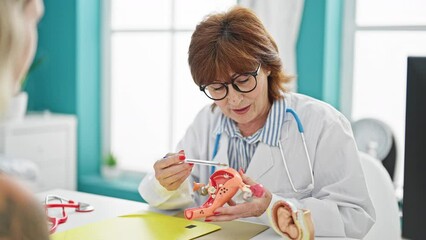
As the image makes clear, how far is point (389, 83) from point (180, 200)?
1748 mm

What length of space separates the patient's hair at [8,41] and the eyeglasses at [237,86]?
113cm

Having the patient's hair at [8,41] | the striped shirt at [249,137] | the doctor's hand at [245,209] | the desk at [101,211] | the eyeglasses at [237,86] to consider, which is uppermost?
the patient's hair at [8,41]

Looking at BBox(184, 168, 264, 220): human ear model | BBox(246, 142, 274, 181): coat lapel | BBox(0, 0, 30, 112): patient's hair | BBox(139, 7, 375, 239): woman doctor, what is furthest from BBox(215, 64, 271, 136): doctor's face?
BBox(0, 0, 30, 112): patient's hair

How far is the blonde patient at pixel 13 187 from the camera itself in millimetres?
734

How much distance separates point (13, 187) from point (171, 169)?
1.05 metres

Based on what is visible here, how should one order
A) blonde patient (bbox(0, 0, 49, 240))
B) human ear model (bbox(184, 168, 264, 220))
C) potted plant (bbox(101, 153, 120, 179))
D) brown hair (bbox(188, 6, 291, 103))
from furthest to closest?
1. potted plant (bbox(101, 153, 120, 179))
2. brown hair (bbox(188, 6, 291, 103))
3. human ear model (bbox(184, 168, 264, 220))
4. blonde patient (bbox(0, 0, 49, 240))

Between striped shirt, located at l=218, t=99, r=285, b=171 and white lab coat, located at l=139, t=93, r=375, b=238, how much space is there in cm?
2

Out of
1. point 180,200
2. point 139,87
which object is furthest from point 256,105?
point 139,87

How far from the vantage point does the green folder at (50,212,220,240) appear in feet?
5.24

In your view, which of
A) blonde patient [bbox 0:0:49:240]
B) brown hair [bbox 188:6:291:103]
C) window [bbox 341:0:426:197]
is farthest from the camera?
window [bbox 341:0:426:197]

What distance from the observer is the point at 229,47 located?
1841 mm

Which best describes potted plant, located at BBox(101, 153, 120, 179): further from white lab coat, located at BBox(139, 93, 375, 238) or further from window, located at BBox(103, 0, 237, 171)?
white lab coat, located at BBox(139, 93, 375, 238)

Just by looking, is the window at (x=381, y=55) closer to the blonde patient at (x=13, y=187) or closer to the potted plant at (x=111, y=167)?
the potted plant at (x=111, y=167)

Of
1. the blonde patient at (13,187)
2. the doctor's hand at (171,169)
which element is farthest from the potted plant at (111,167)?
the blonde patient at (13,187)
